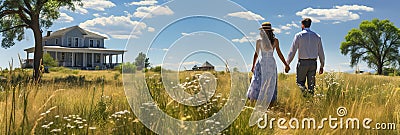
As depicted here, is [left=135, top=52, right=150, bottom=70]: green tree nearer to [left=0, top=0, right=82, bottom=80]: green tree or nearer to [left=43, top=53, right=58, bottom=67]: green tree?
[left=0, top=0, right=82, bottom=80]: green tree

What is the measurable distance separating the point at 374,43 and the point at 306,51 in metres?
49.7

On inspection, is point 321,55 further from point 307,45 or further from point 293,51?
point 293,51

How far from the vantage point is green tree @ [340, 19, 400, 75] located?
170 ft

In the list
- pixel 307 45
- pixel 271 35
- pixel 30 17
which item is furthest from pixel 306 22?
pixel 30 17

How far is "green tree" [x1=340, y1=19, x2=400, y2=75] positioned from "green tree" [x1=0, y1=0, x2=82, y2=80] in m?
39.0

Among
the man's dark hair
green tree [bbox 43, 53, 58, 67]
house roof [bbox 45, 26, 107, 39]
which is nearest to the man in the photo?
the man's dark hair

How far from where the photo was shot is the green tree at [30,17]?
21.6 meters

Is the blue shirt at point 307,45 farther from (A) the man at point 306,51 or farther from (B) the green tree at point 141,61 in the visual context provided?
(B) the green tree at point 141,61

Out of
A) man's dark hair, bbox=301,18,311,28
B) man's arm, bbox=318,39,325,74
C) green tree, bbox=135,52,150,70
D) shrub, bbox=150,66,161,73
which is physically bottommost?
shrub, bbox=150,66,161,73

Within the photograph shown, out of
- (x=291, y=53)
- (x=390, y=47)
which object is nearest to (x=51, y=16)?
(x=291, y=53)

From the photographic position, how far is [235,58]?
455cm

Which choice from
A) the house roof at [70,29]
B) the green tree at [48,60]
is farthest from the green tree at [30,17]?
the house roof at [70,29]

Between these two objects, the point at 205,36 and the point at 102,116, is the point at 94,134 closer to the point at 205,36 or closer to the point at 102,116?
the point at 102,116

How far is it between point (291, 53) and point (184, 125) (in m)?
4.77
